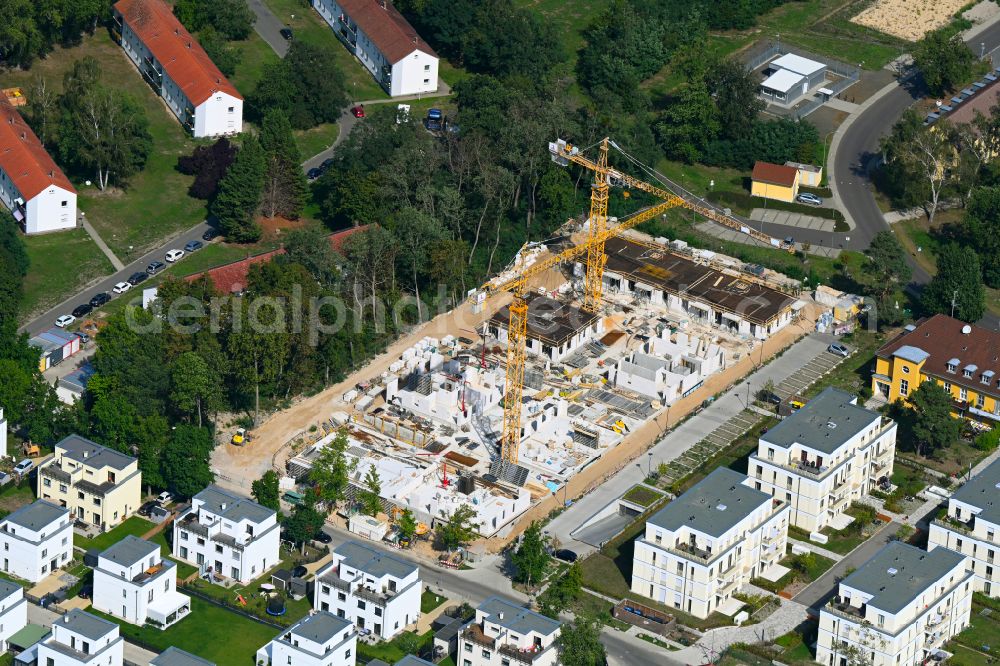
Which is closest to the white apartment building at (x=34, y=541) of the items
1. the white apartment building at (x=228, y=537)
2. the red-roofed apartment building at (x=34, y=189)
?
the white apartment building at (x=228, y=537)

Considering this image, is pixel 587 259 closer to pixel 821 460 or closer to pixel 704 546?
pixel 821 460

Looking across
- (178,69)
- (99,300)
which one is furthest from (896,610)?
(178,69)

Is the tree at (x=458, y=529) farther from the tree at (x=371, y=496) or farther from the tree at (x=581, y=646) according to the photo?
the tree at (x=581, y=646)

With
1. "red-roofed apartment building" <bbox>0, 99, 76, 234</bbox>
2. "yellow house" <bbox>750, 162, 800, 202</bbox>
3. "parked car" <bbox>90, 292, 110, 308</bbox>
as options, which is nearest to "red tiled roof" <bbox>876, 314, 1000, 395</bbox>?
"yellow house" <bbox>750, 162, 800, 202</bbox>

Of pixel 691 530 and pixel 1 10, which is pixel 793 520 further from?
pixel 1 10

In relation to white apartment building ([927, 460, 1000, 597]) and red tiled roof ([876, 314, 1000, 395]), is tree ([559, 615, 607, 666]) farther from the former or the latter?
red tiled roof ([876, 314, 1000, 395])

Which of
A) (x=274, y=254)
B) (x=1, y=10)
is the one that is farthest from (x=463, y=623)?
(x=1, y=10)
